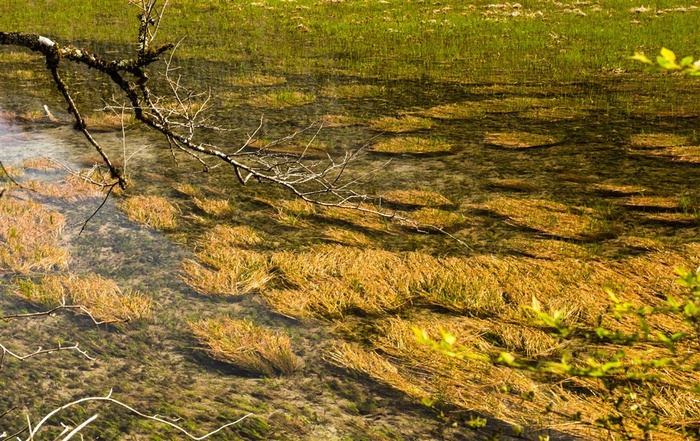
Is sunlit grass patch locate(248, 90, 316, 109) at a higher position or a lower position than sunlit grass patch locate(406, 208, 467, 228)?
higher

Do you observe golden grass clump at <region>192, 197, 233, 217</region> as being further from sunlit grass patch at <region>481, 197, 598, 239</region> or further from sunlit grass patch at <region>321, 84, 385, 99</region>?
sunlit grass patch at <region>321, 84, 385, 99</region>

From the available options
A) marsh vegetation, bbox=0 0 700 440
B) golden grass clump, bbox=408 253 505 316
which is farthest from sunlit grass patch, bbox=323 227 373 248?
golden grass clump, bbox=408 253 505 316

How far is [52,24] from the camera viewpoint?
29.4 meters

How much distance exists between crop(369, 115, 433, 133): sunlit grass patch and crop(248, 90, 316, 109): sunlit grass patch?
267 centimetres

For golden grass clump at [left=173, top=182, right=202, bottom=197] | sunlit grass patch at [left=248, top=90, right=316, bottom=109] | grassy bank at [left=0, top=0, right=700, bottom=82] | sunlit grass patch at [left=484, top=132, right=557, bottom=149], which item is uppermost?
grassy bank at [left=0, top=0, right=700, bottom=82]

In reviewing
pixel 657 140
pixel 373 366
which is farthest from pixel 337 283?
pixel 657 140

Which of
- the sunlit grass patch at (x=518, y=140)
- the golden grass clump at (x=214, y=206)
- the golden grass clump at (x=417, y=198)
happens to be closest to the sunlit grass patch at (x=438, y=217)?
the golden grass clump at (x=417, y=198)

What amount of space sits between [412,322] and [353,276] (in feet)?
3.63

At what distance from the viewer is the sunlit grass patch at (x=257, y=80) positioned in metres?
18.2

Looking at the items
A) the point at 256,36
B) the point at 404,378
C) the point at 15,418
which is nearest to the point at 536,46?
the point at 256,36

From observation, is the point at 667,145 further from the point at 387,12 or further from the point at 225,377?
the point at 387,12

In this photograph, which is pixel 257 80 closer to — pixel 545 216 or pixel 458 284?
pixel 545 216

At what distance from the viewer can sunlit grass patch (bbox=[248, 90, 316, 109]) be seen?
Result: 51.6ft

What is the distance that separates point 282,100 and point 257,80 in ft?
9.74
